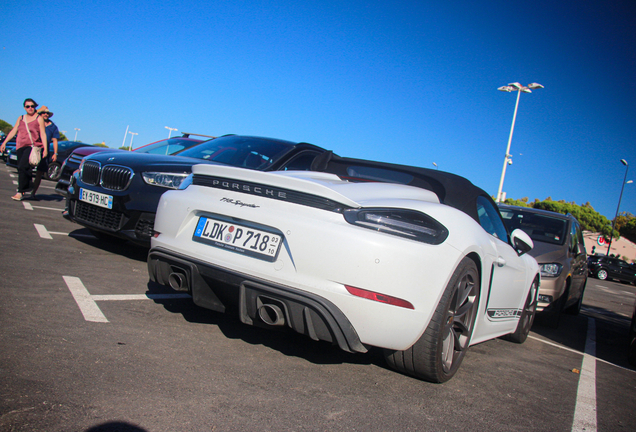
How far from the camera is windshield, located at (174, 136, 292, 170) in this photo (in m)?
5.07

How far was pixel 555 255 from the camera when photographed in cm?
606

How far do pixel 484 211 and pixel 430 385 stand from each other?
1479 mm

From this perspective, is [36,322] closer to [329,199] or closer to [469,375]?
[329,199]

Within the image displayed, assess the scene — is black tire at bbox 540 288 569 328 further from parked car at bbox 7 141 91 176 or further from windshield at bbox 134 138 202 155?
parked car at bbox 7 141 91 176

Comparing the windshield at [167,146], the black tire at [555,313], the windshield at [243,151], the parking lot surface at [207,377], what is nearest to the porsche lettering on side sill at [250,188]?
the parking lot surface at [207,377]

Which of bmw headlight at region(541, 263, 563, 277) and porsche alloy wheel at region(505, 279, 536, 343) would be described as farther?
bmw headlight at region(541, 263, 563, 277)

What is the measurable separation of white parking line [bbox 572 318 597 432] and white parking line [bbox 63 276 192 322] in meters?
2.92

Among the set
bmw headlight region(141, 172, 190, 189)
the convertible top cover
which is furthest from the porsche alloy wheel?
bmw headlight region(141, 172, 190, 189)

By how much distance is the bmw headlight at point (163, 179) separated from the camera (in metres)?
4.37

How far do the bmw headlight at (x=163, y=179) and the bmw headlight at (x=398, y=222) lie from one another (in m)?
2.56

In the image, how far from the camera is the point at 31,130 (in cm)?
777

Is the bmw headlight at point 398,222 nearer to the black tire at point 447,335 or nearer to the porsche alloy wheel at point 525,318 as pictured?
the black tire at point 447,335

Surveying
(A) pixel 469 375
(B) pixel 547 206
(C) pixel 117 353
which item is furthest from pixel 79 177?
(B) pixel 547 206

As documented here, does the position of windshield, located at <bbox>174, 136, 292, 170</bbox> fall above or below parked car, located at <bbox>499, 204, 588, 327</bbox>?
above
